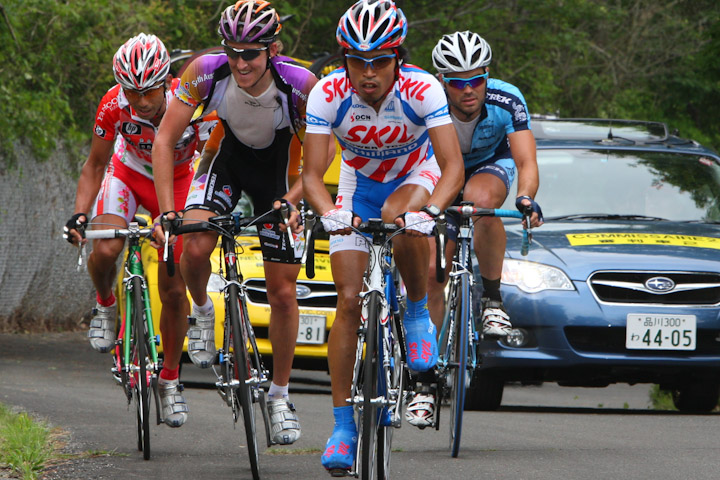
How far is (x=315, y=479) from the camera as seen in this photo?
6418 mm

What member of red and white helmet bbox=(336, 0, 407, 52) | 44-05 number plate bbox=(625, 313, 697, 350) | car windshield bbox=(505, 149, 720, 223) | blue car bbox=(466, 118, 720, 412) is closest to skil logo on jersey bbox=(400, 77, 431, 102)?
red and white helmet bbox=(336, 0, 407, 52)

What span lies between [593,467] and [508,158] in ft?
6.77

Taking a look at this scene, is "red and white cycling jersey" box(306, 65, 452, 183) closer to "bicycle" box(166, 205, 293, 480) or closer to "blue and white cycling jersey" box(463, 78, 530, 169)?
"bicycle" box(166, 205, 293, 480)

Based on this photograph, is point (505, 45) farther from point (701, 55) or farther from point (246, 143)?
point (246, 143)

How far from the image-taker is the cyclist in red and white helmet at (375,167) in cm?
585

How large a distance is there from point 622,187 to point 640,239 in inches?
34.4

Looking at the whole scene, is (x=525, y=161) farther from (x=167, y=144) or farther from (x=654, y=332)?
(x=654, y=332)

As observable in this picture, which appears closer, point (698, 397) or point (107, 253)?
point (107, 253)

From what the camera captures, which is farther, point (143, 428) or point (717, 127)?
point (717, 127)

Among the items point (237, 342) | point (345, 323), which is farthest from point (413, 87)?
point (237, 342)

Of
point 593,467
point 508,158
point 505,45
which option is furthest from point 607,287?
point 505,45

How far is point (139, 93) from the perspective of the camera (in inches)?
288

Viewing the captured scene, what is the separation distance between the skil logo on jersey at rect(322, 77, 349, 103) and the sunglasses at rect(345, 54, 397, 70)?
16 centimetres

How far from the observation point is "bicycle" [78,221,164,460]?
710 cm
